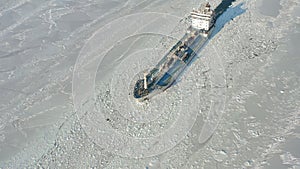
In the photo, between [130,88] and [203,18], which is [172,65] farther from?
[203,18]

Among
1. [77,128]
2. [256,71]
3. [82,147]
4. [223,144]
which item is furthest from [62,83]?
[256,71]

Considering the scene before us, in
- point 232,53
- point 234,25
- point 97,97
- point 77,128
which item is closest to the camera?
point 77,128

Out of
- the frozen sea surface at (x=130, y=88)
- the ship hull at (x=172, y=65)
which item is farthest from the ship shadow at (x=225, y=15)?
the ship hull at (x=172, y=65)

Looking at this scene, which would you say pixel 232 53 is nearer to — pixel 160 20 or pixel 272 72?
pixel 272 72

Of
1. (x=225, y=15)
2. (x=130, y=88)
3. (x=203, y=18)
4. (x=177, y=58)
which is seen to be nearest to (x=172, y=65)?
(x=177, y=58)

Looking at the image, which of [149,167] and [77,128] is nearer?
[149,167]

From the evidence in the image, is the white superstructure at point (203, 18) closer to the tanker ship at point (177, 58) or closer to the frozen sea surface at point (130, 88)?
the tanker ship at point (177, 58)
